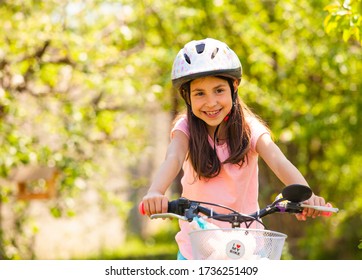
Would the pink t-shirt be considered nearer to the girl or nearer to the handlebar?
the girl

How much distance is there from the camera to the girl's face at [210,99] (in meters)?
4.02

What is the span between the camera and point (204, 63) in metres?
3.97

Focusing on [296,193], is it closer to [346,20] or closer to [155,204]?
[155,204]

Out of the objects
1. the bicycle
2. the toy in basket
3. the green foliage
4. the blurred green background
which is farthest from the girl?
the blurred green background

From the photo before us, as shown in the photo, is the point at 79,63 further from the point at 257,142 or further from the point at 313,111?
the point at 257,142

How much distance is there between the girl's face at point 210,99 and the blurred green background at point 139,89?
14.5 feet

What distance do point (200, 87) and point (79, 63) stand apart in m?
5.20

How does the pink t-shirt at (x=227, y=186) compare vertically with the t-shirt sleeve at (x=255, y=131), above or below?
below

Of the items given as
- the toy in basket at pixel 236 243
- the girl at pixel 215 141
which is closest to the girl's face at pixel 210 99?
the girl at pixel 215 141

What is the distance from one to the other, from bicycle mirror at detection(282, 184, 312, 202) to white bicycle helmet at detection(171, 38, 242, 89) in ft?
2.53

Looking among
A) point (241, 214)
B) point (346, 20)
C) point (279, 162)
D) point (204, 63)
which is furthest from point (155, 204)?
point (346, 20)

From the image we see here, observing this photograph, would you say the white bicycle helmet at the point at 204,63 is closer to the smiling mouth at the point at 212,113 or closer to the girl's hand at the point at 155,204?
the smiling mouth at the point at 212,113

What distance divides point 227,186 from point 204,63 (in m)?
0.59

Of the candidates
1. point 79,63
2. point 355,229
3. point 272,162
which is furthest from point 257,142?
point 355,229
